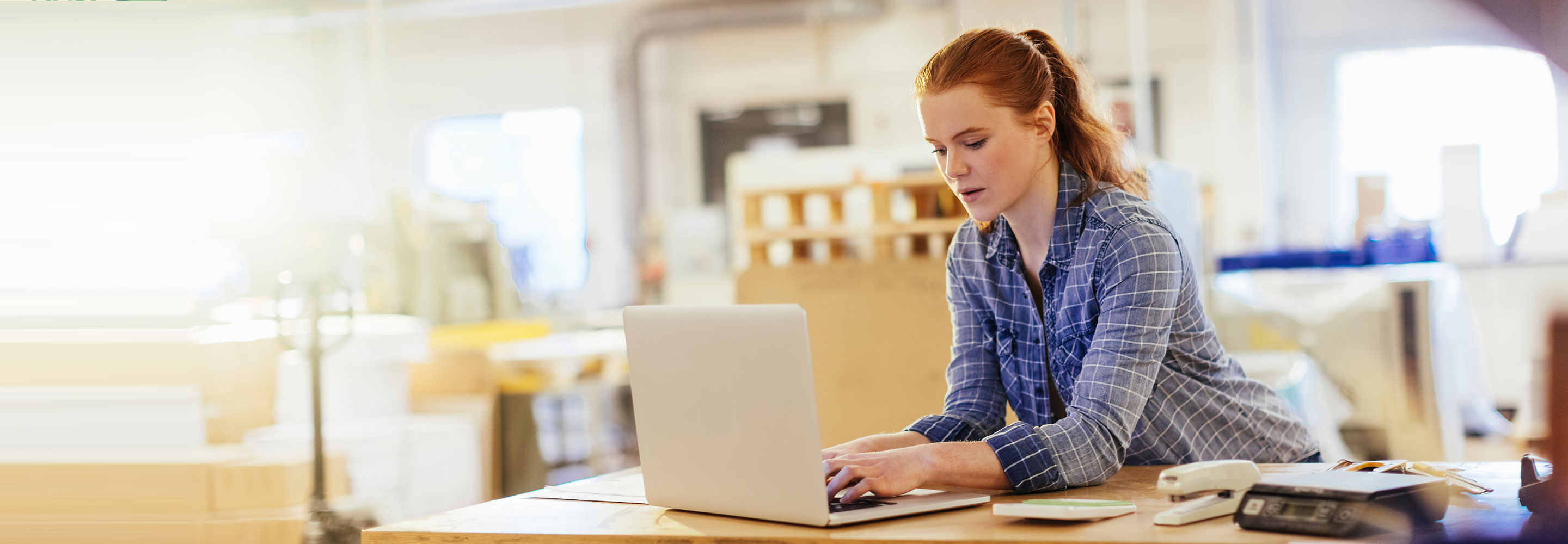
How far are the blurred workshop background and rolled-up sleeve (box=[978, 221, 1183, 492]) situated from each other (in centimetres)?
54

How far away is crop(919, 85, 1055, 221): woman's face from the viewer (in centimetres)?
155

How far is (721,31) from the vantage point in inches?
347

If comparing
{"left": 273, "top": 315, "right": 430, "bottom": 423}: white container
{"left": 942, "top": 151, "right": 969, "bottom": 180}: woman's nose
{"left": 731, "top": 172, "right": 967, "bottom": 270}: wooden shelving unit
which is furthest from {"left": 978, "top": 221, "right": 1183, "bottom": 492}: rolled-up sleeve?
{"left": 273, "top": 315, "right": 430, "bottom": 423}: white container

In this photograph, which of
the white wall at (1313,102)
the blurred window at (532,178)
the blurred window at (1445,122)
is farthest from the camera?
the blurred window at (532,178)

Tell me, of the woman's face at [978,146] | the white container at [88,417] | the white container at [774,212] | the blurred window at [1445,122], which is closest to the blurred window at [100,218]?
the white container at [88,417]

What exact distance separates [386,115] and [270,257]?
22.9 feet

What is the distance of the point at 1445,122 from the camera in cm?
720

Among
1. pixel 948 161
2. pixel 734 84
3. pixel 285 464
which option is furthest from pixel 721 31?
pixel 948 161

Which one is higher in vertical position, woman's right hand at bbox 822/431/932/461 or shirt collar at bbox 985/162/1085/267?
shirt collar at bbox 985/162/1085/267

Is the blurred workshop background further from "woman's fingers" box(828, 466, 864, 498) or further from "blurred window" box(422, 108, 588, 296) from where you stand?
"woman's fingers" box(828, 466, 864, 498)

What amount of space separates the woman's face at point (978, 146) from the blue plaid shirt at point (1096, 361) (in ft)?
0.36

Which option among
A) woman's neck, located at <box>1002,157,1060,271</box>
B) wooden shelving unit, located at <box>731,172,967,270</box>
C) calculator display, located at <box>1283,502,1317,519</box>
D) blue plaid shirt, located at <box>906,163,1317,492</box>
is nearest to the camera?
calculator display, located at <box>1283,502,1317,519</box>

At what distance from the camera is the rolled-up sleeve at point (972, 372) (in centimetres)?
174

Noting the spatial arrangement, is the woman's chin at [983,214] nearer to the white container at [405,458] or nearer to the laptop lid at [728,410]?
the laptop lid at [728,410]
